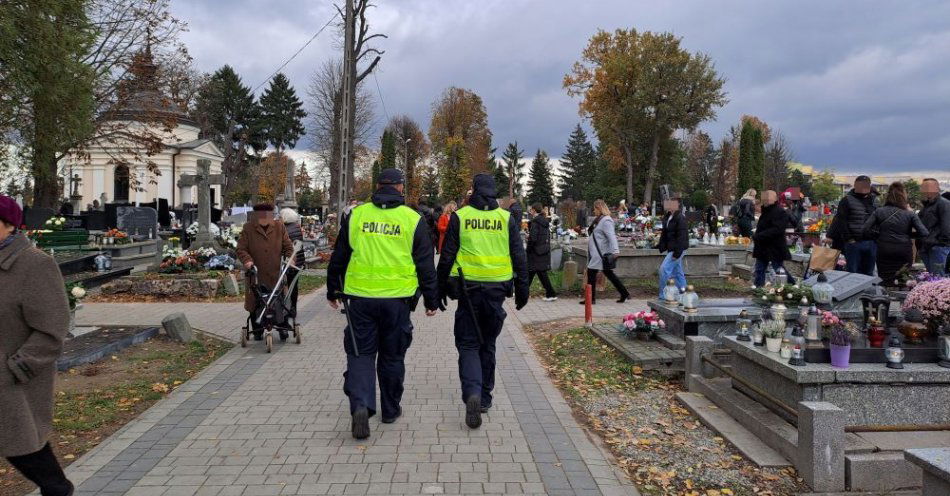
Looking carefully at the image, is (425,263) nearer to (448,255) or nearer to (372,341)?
(448,255)

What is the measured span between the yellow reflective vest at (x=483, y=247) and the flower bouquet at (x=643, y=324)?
288 centimetres

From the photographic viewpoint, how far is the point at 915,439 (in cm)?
449

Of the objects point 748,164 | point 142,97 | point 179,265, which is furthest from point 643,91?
point 179,265

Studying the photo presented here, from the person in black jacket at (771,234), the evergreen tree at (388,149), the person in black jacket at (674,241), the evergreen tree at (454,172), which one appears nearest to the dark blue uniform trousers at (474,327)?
the person in black jacket at (674,241)

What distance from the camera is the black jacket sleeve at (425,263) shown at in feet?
17.5

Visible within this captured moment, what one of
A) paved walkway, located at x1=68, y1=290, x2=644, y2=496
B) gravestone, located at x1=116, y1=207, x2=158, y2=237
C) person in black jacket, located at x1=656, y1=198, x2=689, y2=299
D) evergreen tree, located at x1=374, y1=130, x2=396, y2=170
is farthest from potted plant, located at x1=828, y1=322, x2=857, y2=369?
evergreen tree, located at x1=374, y1=130, x2=396, y2=170

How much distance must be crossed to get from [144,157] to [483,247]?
45.0m

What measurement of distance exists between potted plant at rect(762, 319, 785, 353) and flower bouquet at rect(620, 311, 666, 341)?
2.64 metres

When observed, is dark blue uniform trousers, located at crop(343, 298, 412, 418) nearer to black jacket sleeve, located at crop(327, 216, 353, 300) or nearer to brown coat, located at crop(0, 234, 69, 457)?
black jacket sleeve, located at crop(327, 216, 353, 300)

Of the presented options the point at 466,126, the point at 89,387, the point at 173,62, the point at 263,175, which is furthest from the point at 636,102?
the point at 89,387

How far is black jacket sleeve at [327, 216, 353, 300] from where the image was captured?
5.34 metres

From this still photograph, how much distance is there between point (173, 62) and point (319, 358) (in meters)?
24.6

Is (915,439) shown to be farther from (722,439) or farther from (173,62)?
(173,62)

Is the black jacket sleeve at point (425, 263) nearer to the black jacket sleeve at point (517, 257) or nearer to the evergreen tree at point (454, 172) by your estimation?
the black jacket sleeve at point (517, 257)
